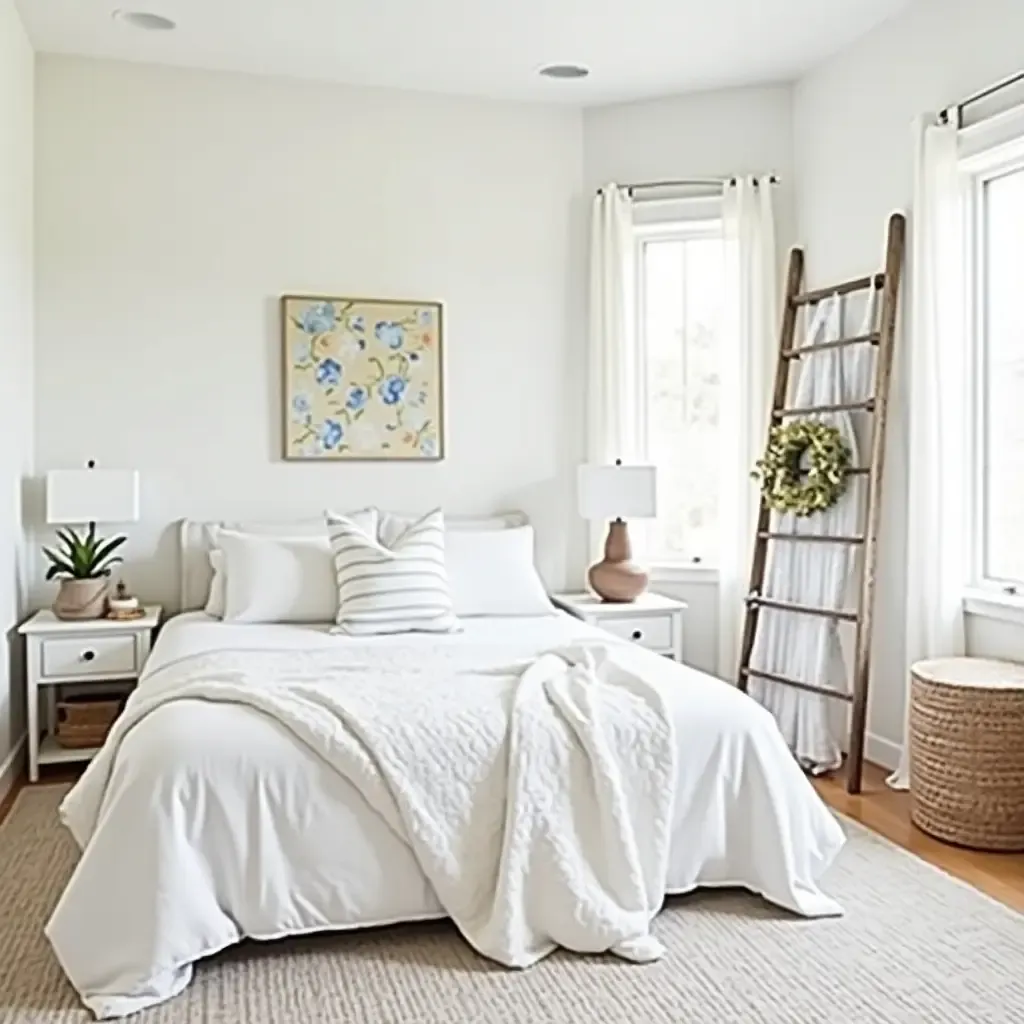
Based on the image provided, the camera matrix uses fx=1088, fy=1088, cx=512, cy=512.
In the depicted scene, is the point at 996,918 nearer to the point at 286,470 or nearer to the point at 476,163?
the point at 286,470

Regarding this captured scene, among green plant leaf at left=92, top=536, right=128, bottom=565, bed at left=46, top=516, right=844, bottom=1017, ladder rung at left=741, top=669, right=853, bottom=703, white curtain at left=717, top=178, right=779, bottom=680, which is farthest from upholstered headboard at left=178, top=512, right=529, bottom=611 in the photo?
ladder rung at left=741, top=669, right=853, bottom=703

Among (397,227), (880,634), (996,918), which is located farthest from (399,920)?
(397,227)

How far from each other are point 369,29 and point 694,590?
2.78 meters

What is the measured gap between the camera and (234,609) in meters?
4.19

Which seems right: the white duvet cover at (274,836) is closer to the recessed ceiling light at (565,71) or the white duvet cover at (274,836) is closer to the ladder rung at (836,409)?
the ladder rung at (836,409)

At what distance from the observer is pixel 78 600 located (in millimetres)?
4281

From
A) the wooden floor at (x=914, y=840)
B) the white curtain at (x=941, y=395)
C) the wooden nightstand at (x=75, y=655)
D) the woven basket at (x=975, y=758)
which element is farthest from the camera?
the wooden nightstand at (x=75, y=655)

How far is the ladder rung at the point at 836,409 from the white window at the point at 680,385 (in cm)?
43

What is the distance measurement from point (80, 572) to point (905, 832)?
10.6ft

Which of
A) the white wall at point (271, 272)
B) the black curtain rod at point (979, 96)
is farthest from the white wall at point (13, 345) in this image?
the black curtain rod at point (979, 96)

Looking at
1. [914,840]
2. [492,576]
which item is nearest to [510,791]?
[914,840]

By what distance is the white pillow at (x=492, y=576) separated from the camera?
4375mm

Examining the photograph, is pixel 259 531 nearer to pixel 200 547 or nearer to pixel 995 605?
pixel 200 547

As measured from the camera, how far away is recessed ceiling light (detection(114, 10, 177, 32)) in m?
4.09
